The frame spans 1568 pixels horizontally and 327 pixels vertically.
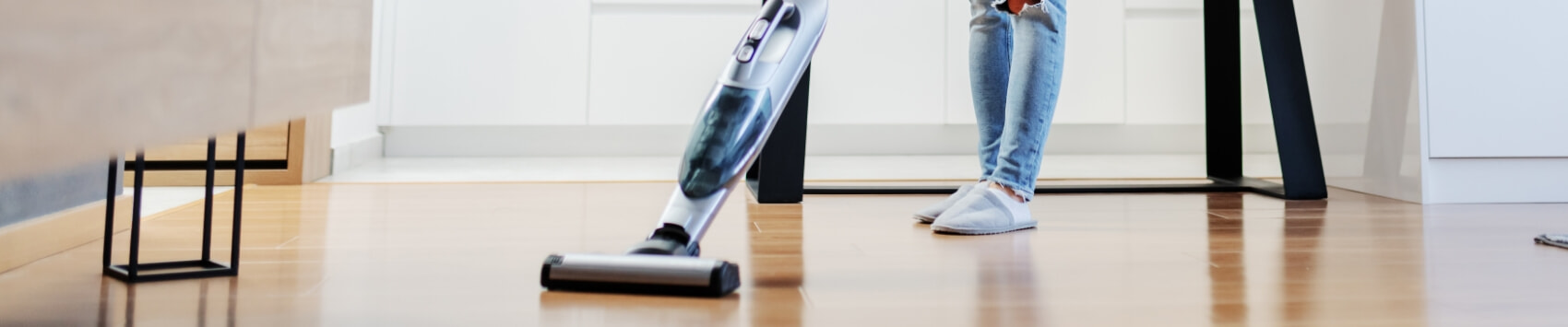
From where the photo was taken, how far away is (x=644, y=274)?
0.77 metres

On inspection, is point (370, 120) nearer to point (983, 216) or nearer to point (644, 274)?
point (983, 216)

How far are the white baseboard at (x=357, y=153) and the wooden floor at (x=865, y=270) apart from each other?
2.27ft

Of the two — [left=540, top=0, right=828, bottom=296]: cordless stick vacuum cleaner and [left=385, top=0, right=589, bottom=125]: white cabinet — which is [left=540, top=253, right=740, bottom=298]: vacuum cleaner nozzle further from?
[left=385, top=0, right=589, bottom=125]: white cabinet

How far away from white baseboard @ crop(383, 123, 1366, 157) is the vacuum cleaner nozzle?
2.27 metres

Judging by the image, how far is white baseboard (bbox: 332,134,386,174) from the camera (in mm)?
2268

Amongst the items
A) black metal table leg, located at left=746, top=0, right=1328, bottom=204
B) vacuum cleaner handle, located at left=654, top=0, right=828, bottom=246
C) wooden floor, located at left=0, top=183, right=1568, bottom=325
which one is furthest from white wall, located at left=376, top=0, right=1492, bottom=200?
vacuum cleaner handle, located at left=654, top=0, right=828, bottom=246

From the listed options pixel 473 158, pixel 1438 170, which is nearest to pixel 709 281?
pixel 1438 170

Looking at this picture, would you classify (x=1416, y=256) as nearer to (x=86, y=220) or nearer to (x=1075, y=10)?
(x=86, y=220)

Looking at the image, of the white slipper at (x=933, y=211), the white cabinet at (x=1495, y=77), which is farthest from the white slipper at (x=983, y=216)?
the white cabinet at (x=1495, y=77)

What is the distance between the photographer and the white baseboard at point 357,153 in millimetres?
2268

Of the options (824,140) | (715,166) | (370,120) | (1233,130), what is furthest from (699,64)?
(715,166)

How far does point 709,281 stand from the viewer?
767 mm

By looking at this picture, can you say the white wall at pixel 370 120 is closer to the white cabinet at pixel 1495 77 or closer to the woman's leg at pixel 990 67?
the woman's leg at pixel 990 67

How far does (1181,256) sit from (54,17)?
1.04 metres
